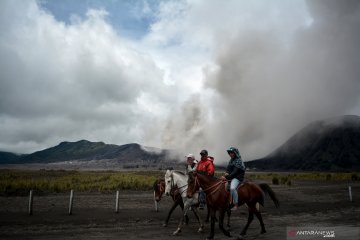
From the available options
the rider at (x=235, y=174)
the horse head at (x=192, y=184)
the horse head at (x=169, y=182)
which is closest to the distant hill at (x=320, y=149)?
the horse head at (x=169, y=182)

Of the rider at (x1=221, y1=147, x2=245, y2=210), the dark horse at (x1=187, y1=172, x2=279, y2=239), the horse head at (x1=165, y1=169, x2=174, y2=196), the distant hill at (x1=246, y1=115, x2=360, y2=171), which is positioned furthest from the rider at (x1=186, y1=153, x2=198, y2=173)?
the distant hill at (x1=246, y1=115, x2=360, y2=171)

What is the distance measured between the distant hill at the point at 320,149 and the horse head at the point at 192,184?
471ft

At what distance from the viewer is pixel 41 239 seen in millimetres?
10164

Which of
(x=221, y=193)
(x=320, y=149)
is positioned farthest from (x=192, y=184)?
(x=320, y=149)

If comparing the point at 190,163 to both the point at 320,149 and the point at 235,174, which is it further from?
the point at 320,149

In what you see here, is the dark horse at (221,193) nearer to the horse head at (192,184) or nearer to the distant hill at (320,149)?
the horse head at (192,184)

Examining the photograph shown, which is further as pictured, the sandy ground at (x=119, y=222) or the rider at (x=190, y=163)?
the rider at (x=190, y=163)

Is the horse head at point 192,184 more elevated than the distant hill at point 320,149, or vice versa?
the distant hill at point 320,149

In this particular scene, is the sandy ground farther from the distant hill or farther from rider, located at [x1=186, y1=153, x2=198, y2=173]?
the distant hill

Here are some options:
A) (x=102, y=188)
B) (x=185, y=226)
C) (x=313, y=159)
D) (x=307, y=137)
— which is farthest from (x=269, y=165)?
(x=185, y=226)

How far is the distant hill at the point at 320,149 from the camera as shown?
481 feet

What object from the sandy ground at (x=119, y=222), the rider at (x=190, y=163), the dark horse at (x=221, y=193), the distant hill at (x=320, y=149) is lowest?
the sandy ground at (x=119, y=222)

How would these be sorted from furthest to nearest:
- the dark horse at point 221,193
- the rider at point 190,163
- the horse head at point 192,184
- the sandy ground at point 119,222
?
the rider at point 190,163
the sandy ground at point 119,222
the horse head at point 192,184
the dark horse at point 221,193

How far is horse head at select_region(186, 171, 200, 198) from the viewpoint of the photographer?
34.0 ft
